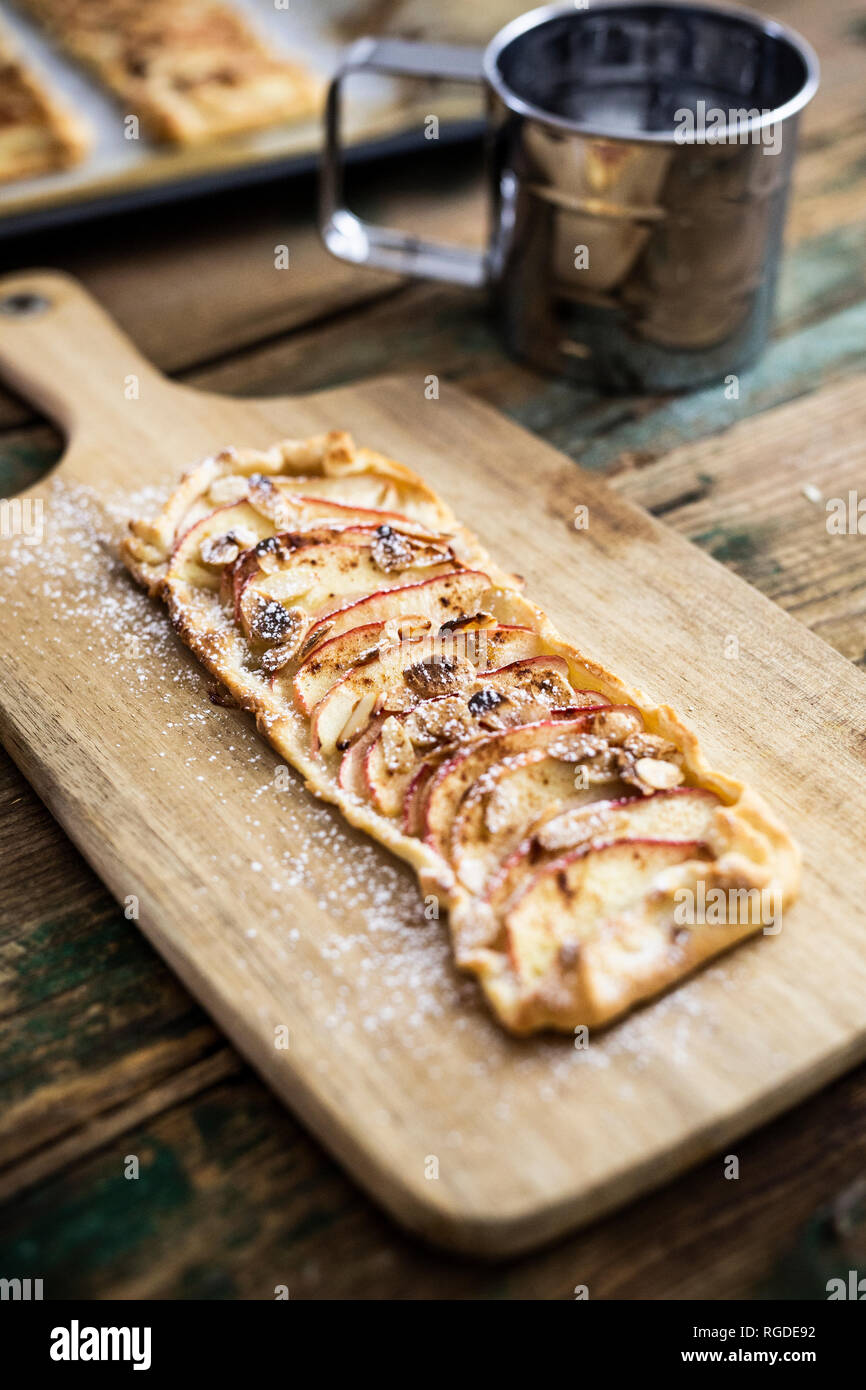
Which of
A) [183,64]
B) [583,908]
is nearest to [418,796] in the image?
[583,908]

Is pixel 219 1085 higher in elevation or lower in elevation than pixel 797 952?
lower

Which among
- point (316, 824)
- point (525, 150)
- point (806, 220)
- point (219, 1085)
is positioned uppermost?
point (525, 150)

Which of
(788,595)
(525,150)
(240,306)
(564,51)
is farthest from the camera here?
(240,306)

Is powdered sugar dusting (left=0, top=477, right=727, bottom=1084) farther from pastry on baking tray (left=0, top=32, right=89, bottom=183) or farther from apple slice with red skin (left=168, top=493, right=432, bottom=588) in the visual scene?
pastry on baking tray (left=0, top=32, right=89, bottom=183)

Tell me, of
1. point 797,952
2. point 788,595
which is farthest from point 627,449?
point 797,952

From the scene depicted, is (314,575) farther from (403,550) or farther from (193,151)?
(193,151)

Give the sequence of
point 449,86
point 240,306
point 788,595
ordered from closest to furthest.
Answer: point 788,595, point 240,306, point 449,86

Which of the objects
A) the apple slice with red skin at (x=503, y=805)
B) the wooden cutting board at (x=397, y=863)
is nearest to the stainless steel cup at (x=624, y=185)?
the wooden cutting board at (x=397, y=863)

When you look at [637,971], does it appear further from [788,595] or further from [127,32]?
[127,32]
